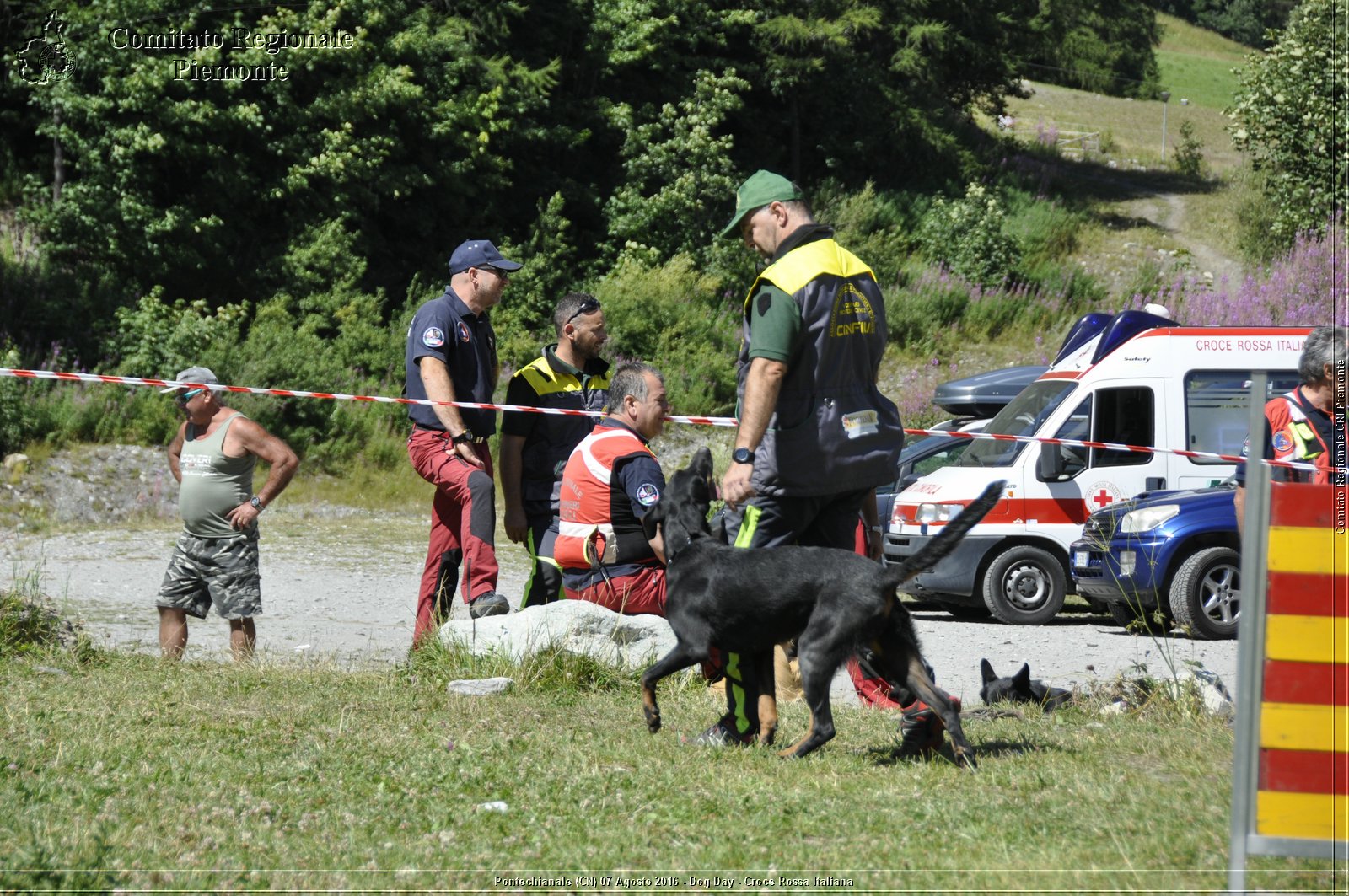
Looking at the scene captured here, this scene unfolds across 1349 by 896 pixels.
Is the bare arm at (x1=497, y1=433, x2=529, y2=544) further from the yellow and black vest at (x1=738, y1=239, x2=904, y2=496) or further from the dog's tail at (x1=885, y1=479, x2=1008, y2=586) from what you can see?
the dog's tail at (x1=885, y1=479, x2=1008, y2=586)

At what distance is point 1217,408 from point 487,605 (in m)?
7.13

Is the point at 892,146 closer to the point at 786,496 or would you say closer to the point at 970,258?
the point at 970,258

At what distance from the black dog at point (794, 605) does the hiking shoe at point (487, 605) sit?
185 cm

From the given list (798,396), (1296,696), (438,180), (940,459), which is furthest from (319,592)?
(438,180)

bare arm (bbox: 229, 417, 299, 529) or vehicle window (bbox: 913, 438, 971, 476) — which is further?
vehicle window (bbox: 913, 438, 971, 476)

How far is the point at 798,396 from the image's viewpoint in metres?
5.04

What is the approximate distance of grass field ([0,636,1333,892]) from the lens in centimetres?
355

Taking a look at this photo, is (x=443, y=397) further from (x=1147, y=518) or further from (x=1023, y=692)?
(x=1147, y=518)

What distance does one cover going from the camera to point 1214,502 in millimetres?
9930

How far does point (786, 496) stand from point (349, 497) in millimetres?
12456

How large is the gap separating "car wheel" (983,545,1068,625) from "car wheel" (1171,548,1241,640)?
3.99ft

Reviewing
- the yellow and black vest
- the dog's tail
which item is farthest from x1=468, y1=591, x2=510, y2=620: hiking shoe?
the dog's tail

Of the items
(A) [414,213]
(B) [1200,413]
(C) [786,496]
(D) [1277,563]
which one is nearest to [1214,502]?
(B) [1200,413]

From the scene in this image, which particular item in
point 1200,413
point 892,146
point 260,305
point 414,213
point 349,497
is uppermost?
point 892,146
